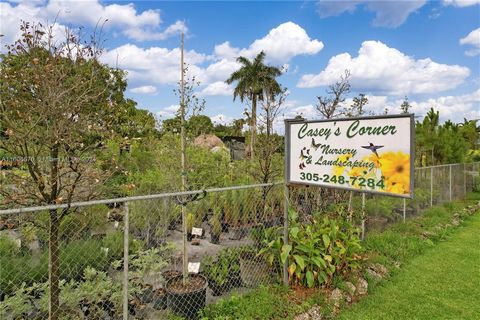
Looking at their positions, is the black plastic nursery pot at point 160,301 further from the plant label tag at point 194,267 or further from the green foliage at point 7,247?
the green foliage at point 7,247

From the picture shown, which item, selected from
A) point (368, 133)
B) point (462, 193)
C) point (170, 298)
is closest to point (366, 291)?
point (368, 133)

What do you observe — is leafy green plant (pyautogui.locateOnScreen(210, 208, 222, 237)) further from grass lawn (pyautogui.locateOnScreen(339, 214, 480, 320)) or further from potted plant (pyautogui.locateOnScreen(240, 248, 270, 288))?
grass lawn (pyautogui.locateOnScreen(339, 214, 480, 320))

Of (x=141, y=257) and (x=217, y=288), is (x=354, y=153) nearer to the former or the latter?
(x=217, y=288)

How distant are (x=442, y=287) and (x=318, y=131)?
2.74 metres

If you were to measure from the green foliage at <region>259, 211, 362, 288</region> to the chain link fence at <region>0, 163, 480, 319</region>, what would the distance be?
0.54ft

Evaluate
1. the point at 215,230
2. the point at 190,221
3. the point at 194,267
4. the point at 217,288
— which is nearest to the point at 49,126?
the point at 194,267

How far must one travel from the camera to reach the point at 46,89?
2.52 metres

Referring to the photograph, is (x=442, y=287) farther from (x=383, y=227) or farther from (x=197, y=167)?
(x=197, y=167)

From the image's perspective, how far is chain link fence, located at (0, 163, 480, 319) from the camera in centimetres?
279

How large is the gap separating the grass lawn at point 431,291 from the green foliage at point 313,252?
1.57ft

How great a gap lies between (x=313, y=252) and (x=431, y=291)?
168 centimetres

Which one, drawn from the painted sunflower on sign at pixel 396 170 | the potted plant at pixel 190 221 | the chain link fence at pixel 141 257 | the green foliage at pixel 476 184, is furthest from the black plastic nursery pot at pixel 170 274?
the green foliage at pixel 476 184

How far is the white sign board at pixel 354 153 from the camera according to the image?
282cm

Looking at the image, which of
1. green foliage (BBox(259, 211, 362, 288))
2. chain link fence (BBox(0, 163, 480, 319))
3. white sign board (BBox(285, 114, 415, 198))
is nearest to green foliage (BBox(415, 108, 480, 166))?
chain link fence (BBox(0, 163, 480, 319))
